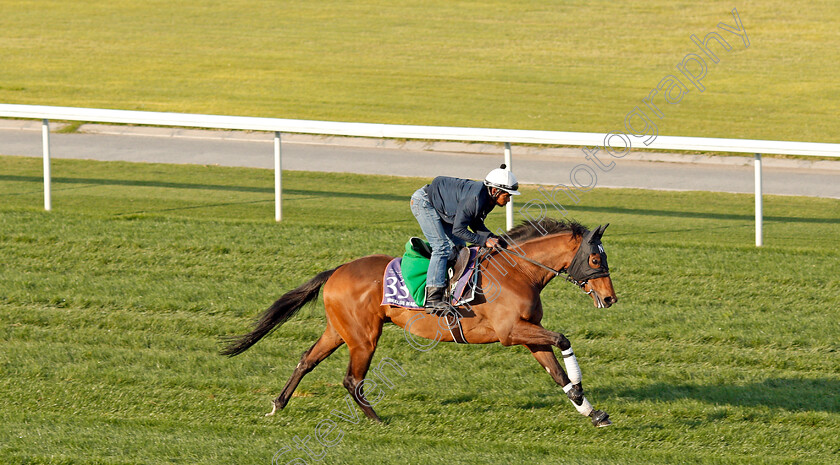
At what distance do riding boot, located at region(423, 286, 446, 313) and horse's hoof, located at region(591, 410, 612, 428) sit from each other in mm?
1152

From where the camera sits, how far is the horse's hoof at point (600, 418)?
6266 mm

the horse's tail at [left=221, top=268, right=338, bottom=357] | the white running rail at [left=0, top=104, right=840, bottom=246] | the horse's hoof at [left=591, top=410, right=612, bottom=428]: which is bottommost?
the horse's hoof at [left=591, top=410, right=612, bottom=428]

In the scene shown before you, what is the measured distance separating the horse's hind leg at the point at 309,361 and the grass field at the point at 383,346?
11 centimetres

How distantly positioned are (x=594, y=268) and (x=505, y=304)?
0.59m

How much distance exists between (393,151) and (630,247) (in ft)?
21.0

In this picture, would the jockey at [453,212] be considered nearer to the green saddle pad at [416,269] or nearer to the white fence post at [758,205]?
the green saddle pad at [416,269]

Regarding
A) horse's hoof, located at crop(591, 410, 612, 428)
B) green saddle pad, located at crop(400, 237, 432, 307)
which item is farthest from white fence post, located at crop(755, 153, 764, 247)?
green saddle pad, located at crop(400, 237, 432, 307)

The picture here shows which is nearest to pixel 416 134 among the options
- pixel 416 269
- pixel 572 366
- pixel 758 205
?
pixel 758 205

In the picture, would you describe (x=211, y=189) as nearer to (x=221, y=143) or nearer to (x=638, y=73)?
(x=221, y=143)

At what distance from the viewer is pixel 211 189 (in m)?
12.6

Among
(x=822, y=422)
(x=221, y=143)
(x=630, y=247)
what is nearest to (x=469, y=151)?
(x=221, y=143)

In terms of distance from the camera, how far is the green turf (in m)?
18.4

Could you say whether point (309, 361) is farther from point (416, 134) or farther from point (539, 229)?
point (416, 134)

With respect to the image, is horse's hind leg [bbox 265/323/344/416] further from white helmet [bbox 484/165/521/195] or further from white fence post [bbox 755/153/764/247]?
white fence post [bbox 755/153/764/247]
